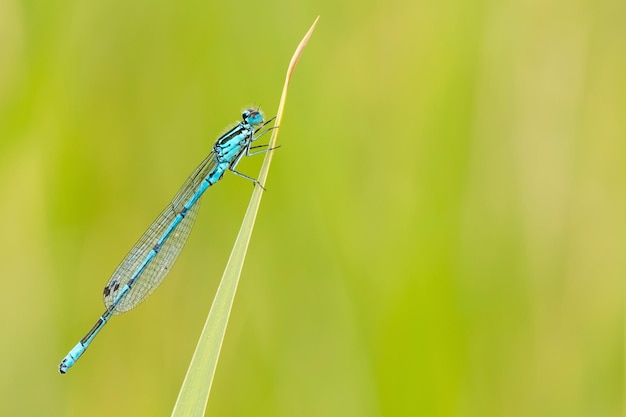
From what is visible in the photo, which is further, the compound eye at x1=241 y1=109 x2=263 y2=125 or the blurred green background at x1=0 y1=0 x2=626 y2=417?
the compound eye at x1=241 y1=109 x2=263 y2=125

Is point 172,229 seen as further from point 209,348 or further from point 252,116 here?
point 209,348

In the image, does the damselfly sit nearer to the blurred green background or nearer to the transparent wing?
the transparent wing

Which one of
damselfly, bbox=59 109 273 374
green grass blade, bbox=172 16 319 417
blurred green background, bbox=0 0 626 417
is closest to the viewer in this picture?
green grass blade, bbox=172 16 319 417

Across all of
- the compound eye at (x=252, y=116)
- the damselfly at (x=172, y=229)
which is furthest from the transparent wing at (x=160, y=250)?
the compound eye at (x=252, y=116)

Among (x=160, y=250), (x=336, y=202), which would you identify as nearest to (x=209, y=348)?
(x=336, y=202)

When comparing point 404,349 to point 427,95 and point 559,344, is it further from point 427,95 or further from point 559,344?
point 427,95

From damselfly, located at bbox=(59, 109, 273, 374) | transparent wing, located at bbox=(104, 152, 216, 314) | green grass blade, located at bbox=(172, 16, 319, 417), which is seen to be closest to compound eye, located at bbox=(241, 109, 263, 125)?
damselfly, located at bbox=(59, 109, 273, 374)

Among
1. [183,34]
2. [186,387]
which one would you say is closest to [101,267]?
[183,34]
